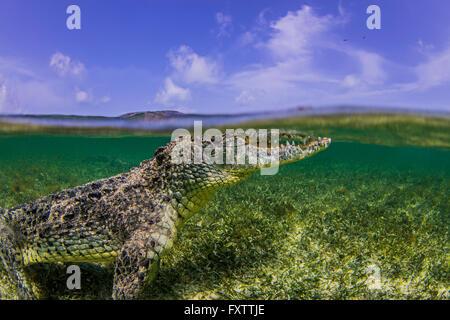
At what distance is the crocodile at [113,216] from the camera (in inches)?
126

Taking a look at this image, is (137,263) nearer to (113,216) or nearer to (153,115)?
(113,216)

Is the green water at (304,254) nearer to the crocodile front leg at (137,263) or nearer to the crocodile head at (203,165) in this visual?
the crocodile front leg at (137,263)

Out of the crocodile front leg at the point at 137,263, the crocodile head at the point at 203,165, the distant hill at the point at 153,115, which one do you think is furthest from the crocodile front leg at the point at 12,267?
the distant hill at the point at 153,115

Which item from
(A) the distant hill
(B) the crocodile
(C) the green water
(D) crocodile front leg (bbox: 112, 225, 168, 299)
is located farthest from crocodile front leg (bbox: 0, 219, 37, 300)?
(A) the distant hill

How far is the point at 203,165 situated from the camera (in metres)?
3.40

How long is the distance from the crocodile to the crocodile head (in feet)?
0.04

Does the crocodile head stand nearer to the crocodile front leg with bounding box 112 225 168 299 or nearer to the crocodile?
the crocodile

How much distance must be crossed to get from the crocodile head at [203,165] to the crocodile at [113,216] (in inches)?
0.5

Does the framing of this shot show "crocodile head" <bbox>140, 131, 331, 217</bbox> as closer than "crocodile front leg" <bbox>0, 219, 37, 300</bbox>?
No

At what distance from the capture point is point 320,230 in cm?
493

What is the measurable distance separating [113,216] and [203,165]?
4.11ft

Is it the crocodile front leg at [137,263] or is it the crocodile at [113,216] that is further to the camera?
the crocodile at [113,216]

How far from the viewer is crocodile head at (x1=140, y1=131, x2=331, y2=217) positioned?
3354mm
